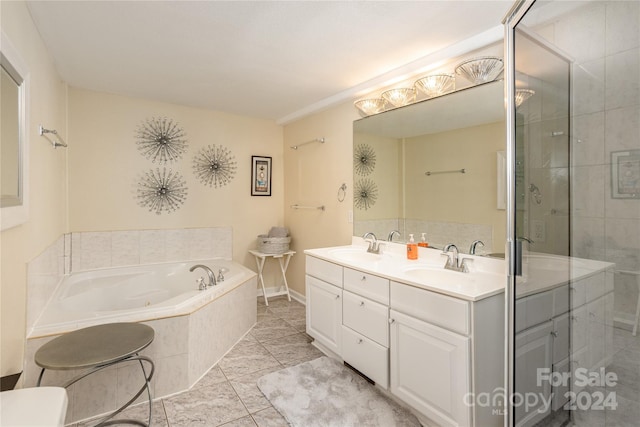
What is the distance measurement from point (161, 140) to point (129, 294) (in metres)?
1.64

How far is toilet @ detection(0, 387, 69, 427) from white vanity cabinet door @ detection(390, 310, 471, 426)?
154cm

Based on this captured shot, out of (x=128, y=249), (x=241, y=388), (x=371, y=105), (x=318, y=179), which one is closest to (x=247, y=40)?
(x=371, y=105)

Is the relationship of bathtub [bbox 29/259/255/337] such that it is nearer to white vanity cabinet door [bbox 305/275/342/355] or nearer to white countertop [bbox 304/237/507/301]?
white vanity cabinet door [bbox 305/275/342/355]

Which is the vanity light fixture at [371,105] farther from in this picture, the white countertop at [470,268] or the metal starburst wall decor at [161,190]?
the metal starburst wall decor at [161,190]

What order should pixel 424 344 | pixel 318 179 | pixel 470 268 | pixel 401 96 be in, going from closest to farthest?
1. pixel 424 344
2. pixel 470 268
3. pixel 401 96
4. pixel 318 179

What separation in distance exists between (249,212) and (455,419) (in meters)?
3.14

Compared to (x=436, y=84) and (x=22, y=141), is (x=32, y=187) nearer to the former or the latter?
(x=22, y=141)

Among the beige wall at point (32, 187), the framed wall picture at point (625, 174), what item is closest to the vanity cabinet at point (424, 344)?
the framed wall picture at point (625, 174)

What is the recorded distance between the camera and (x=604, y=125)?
1.13 meters

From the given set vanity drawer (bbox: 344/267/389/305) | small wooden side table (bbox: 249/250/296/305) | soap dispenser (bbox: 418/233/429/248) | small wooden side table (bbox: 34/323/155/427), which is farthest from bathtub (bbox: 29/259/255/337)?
soap dispenser (bbox: 418/233/429/248)

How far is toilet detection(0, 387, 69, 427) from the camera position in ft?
2.99

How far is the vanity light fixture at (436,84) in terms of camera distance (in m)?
2.18

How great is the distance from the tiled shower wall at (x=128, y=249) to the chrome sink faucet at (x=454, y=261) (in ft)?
8.72

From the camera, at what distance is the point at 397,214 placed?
8.61ft
